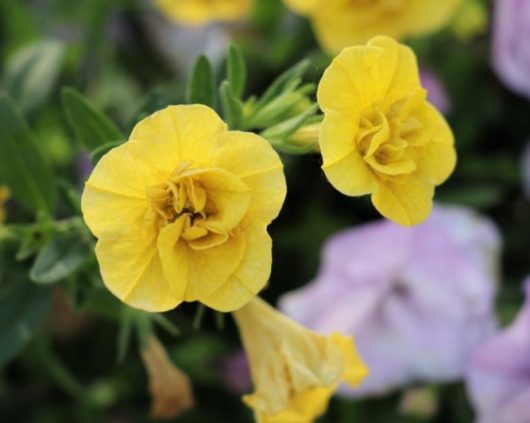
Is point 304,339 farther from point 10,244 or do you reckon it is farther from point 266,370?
point 10,244

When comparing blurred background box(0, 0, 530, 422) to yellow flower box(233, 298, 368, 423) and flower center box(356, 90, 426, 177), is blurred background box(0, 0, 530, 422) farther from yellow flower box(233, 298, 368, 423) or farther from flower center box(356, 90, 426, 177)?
flower center box(356, 90, 426, 177)

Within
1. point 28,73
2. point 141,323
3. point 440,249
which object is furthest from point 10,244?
point 440,249

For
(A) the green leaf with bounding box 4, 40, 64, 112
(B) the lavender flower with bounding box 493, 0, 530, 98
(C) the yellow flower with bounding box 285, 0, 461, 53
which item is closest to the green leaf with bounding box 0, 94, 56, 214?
(A) the green leaf with bounding box 4, 40, 64, 112

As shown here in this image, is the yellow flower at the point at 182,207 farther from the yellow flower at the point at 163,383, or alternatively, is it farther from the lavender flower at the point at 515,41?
the lavender flower at the point at 515,41

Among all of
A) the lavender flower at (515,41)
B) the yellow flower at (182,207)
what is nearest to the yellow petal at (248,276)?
the yellow flower at (182,207)

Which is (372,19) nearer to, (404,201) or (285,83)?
(285,83)

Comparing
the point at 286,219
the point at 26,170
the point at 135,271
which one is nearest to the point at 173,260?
the point at 135,271
